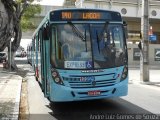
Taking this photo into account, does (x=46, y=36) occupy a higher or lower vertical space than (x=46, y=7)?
lower

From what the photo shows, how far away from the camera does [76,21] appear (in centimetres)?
1081

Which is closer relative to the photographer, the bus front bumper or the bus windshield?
the bus front bumper

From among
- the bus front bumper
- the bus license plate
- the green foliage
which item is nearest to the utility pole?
the bus front bumper

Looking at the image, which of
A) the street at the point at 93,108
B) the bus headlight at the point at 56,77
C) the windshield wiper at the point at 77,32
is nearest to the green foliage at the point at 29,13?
the street at the point at 93,108

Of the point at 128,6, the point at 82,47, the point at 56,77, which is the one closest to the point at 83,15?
the point at 82,47

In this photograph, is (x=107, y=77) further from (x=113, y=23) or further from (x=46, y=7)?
(x=46, y=7)

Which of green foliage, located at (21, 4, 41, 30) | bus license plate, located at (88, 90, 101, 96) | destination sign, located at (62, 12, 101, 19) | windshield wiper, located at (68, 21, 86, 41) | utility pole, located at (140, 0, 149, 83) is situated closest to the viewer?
bus license plate, located at (88, 90, 101, 96)

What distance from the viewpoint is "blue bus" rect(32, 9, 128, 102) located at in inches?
412

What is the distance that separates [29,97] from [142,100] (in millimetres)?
4495

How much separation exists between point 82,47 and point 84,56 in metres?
0.27

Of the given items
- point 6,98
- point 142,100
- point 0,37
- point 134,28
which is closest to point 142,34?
point 142,100

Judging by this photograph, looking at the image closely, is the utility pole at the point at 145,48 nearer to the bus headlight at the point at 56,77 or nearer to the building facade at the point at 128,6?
the bus headlight at the point at 56,77

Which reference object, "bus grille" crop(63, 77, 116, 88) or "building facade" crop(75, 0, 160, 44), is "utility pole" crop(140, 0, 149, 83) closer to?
"bus grille" crop(63, 77, 116, 88)

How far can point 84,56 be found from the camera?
1064 cm
